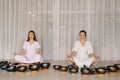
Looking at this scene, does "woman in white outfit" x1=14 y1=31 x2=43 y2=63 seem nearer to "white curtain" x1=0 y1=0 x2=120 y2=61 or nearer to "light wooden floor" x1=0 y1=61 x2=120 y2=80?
"white curtain" x1=0 y1=0 x2=120 y2=61

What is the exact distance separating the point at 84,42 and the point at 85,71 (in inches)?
51.2

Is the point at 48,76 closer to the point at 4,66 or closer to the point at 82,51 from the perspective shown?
the point at 4,66

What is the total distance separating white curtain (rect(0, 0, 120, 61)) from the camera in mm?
7176

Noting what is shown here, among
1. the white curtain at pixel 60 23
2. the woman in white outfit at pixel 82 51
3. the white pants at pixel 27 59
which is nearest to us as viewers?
the woman in white outfit at pixel 82 51

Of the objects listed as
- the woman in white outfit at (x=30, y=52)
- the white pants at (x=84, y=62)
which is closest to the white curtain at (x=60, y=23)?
the woman in white outfit at (x=30, y=52)

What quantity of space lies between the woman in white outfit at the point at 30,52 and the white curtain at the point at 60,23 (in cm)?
52

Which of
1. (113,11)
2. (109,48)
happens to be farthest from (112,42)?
(113,11)

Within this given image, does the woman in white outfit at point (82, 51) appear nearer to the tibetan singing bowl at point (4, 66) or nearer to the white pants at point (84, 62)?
the white pants at point (84, 62)

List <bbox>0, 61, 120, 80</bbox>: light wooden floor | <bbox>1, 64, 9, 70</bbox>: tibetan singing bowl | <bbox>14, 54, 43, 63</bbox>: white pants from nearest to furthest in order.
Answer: <bbox>0, 61, 120, 80</bbox>: light wooden floor, <bbox>1, 64, 9, 70</bbox>: tibetan singing bowl, <bbox>14, 54, 43, 63</bbox>: white pants

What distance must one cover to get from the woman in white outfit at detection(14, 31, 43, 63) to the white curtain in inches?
20.3

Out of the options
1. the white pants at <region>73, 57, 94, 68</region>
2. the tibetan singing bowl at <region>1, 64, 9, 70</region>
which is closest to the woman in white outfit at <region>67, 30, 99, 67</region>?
the white pants at <region>73, 57, 94, 68</region>

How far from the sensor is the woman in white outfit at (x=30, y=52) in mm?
6547

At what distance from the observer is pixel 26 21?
23.7ft

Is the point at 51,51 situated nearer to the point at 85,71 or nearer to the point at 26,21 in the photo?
the point at 26,21
